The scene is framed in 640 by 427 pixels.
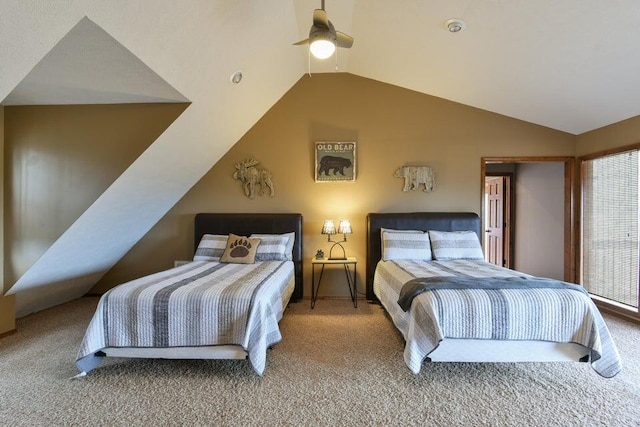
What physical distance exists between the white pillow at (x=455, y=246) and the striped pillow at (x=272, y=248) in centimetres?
183

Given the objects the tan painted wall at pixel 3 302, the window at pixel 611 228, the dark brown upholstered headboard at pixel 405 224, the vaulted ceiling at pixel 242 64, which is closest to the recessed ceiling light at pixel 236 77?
the vaulted ceiling at pixel 242 64

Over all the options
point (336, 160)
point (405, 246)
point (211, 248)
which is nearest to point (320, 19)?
point (336, 160)

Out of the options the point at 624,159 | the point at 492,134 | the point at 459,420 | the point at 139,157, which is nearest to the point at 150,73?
the point at 139,157

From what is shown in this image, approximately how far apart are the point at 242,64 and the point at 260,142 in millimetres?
1376

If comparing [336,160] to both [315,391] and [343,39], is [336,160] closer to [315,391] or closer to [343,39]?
[343,39]

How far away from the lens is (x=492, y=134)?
4039 millimetres

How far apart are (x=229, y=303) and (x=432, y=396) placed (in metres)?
1.47

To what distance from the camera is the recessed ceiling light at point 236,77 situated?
9.37 feet

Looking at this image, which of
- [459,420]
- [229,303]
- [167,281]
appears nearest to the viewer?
[459,420]

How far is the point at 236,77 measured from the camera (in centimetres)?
292

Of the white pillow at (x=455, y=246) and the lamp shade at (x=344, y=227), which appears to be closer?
the white pillow at (x=455, y=246)

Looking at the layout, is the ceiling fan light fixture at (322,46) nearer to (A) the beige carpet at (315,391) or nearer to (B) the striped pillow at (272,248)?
(B) the striped pillow at (272,248)

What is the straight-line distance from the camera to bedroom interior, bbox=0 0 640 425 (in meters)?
2.05

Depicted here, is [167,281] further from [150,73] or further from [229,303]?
[150,73]
